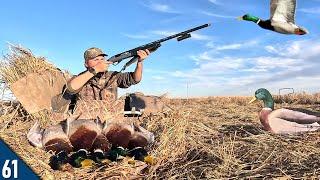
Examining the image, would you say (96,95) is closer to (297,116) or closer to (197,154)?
(197,154)

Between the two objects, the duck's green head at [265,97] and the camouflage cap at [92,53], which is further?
the duck's green head at [265,97]

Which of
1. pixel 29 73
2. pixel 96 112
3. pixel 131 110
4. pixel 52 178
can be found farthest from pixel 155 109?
pixel 52 178

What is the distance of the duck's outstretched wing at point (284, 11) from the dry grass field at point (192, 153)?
5.31ft

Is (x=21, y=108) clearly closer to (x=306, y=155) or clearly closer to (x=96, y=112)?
(x=96, y=112)

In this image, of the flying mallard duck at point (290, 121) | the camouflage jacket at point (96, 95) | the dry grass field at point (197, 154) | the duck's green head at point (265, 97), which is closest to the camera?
the dry grass field at point (197, 154)

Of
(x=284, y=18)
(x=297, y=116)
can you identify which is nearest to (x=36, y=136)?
(x=297, y=116)

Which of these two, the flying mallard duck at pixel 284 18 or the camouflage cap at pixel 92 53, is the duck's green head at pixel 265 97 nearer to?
the flying mallard duck at pixel 284 18

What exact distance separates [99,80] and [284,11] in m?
2.80

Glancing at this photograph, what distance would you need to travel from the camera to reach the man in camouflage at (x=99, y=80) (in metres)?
6.43

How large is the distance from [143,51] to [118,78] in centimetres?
57

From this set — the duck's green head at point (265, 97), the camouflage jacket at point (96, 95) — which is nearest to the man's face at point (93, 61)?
the camouflage jacket at point (96, 95)

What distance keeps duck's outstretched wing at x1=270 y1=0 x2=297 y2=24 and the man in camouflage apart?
193 cm

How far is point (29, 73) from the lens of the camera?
7219 mm

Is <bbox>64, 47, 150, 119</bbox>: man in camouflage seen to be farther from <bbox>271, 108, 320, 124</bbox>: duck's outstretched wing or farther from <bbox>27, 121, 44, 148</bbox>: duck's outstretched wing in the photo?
<bbox>271, 108, 320, 124</bbox>: duck's outstretched wing
